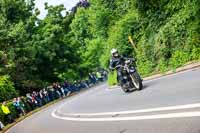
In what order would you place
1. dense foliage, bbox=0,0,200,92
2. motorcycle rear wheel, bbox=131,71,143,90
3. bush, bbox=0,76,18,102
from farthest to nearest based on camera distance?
bush, bbox=0,76,18,102, dense foliage, bbox=0,0,200,92, motorcycle rear wheel, bbox=131,71,143,90

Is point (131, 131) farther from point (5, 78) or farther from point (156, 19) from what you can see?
point (5, 78)

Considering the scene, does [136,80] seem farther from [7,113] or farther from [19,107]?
[19,107]

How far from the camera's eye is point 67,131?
14031 mm

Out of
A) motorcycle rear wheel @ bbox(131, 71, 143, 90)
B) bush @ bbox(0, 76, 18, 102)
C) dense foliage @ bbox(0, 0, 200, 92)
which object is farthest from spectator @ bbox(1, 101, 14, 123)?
motorcycle rear wheel @ bbox(131, 71, 143, 90)

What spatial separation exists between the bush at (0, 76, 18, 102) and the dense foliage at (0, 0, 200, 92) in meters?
1.66

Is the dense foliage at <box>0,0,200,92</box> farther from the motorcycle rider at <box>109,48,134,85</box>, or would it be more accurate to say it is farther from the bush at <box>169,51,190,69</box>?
the motorcycle rider at <box>109,48,134,85</box>

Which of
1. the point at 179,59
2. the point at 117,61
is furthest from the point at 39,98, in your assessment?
the point at 117,61

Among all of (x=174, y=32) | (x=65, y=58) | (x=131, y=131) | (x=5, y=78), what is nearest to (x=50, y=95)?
(x=5, y=78)

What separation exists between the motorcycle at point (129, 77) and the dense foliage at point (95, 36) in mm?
5318

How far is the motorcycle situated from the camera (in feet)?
59.1

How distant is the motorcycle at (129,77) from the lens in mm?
18000

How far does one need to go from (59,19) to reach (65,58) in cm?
685

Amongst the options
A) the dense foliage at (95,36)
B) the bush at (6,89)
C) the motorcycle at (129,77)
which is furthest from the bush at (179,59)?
the bush at (6,89)

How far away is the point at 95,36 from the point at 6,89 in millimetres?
13261
